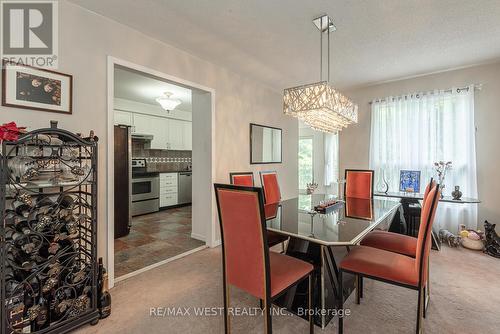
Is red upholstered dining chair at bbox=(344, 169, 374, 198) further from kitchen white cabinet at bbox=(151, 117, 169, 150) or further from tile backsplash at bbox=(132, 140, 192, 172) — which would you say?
tile backsplash at bbox=(132, 140, 192, 172)

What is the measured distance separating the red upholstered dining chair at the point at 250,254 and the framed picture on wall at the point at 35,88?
5.21ft

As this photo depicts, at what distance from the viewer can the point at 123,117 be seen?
205 inches

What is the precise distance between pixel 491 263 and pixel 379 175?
184 cm

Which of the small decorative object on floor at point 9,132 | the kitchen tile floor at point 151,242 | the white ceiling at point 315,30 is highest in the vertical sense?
the white ceiling at point 315,30

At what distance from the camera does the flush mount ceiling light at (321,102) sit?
2.11m

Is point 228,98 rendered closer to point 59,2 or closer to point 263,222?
point 59,2

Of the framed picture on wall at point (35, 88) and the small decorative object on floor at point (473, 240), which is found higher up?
the framed picture on wall at point (35, 88)

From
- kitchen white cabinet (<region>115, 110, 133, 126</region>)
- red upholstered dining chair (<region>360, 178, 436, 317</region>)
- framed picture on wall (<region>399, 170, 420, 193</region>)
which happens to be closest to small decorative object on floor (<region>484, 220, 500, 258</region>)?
framed picture on wall (<region>399, 170, 420, 193</region>)

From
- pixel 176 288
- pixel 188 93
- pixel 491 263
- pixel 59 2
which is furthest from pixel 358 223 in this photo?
pixel 188 93

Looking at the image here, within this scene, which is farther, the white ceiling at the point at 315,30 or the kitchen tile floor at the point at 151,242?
the kitchen tile floor at the point at 151,242

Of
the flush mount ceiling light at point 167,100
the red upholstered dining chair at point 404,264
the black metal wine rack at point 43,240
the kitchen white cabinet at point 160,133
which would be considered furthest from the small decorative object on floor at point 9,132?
the kitchen white cabinet at point 160,133

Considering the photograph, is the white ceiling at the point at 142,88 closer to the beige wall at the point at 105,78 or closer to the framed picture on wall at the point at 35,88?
the beige wall at the point at 105,78

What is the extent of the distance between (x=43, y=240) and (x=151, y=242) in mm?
2000

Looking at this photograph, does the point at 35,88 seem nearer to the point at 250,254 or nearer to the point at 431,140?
the point at 250,254
